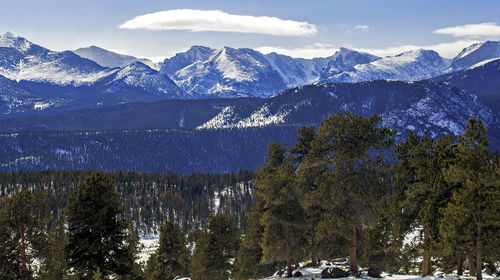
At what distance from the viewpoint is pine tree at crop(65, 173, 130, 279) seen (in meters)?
40.4

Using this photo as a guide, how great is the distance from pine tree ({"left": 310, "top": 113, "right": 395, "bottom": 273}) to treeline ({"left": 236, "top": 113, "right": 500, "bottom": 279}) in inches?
3.6

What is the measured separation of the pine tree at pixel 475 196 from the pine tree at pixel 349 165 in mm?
7884

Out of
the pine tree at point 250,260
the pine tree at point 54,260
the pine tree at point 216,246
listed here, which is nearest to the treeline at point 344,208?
the pine tree at point 54,260

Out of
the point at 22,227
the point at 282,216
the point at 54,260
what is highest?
the point at 22,227

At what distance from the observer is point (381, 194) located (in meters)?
46.8

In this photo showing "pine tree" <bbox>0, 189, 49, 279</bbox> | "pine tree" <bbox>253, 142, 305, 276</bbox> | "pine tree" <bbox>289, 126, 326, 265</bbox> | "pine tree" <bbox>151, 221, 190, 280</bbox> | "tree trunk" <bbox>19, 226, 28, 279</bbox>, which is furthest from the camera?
"pine tree" <bbox>151, 221, 190, 280</bbox>

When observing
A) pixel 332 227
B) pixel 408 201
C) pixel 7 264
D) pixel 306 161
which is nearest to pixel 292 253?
pixel 332 227

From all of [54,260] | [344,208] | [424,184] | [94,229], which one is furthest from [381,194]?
[54,260]

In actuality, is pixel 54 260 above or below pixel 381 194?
below

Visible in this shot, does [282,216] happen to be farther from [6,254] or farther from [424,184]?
[6,254]

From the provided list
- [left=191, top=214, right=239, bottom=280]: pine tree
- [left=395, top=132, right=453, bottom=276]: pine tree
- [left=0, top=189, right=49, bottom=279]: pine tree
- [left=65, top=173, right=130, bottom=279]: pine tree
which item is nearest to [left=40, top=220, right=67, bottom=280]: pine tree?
[left=0, top=189, right=49, bottom=279]: pine tree

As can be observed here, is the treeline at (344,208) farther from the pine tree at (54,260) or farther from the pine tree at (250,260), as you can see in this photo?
the pine tree at (250,260)

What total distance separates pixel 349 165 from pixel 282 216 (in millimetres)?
9674

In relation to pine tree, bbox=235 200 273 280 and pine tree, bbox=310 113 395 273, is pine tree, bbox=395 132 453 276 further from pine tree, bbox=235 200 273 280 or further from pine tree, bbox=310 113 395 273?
pine tree, bbox=235 200 273 280
